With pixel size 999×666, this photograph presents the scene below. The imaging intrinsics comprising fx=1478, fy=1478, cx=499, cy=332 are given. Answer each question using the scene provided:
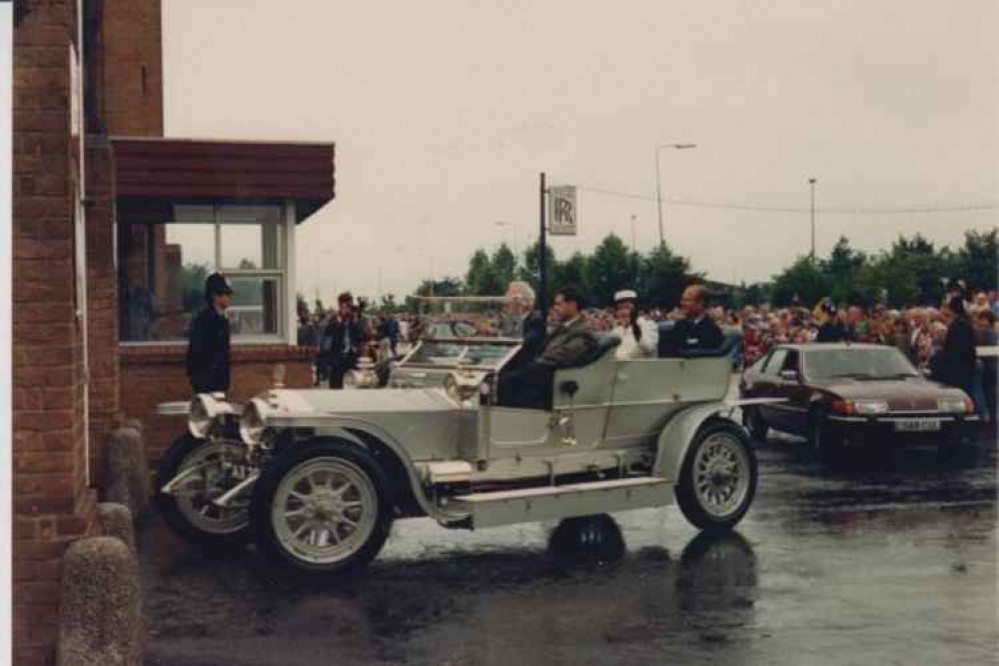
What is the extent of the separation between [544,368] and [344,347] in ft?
32.2

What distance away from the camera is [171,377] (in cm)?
1662

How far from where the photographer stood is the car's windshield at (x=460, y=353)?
10227mm

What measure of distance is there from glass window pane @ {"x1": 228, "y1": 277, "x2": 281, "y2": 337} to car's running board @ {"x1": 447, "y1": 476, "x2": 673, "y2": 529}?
8271mm

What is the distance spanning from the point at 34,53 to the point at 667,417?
6296 mm

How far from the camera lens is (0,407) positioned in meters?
3.84

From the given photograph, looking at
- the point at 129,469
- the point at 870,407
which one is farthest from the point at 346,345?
the point at 129,469

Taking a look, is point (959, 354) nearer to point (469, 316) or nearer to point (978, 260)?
point (469, 316)

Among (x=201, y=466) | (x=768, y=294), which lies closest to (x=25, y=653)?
(x=201, y=466)

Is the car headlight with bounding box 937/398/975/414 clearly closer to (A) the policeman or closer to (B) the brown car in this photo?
(B) the brown car

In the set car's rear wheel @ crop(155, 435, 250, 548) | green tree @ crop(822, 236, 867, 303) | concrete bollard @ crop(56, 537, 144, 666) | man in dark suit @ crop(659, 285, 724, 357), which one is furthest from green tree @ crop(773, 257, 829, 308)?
concrete bollard @ crop(56, 537, 144, 666)

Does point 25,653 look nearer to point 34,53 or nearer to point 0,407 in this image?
point 0,407

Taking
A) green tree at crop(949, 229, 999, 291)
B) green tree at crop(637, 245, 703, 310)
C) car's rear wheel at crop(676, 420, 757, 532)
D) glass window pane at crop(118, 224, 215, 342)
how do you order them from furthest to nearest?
1. green tree at crop(949, 229, 999, 291)
2. green tree at crop(637, 245, 703, 310)
3. glass window pane at crop(118, 224, 215, 342)
4. car's rear wheel at crop(676, 420, 757, 532)

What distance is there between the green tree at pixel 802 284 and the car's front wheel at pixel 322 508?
248 ft

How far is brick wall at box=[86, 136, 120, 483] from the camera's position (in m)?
11.6
